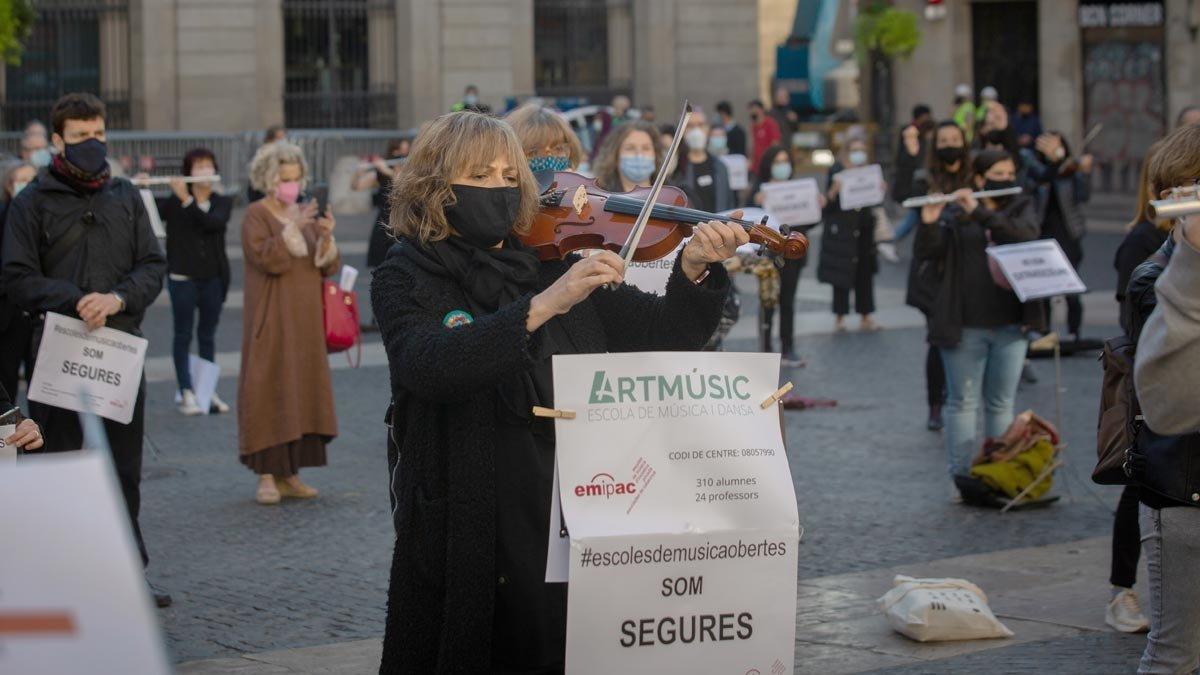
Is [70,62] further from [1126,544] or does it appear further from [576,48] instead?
[1126,544]

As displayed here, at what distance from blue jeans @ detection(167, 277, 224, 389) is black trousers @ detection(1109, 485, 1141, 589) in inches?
291

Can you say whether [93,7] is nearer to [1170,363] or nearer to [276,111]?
[276,111]

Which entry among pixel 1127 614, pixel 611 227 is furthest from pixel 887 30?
pixel 611 227

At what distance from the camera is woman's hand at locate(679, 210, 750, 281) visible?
152 inches

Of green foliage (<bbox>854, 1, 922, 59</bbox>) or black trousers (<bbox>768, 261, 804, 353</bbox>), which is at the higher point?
green foliage (<bbox>854, 1, 922, 59</bbox>)

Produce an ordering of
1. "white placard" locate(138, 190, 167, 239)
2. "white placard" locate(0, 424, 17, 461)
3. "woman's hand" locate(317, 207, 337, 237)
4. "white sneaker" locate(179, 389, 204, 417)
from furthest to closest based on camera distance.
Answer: "white sneaker" locate(179, 389, 204, 417), "white placard" locate(138, 190, 167, 239), "woman's hand" locate(317, 207, 337, 237), "white placard" locate(0, 424, 17, 461)

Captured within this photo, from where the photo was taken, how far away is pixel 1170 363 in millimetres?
3840

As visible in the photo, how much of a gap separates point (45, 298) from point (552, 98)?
26.1 m

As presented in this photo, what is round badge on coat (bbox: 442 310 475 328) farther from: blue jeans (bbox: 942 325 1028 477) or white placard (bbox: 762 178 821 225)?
white placard (bbox: 762 178 821 225)

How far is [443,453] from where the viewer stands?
3811 millimetres

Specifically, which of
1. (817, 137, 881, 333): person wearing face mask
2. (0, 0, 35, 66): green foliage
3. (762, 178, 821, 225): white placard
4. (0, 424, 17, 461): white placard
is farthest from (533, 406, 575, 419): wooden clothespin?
(0, 0, 35, 66): green foliage

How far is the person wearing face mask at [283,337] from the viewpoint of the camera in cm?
862

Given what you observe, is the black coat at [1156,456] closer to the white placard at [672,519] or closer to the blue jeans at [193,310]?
the white placard at [672,519]

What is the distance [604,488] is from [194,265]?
890 cm
